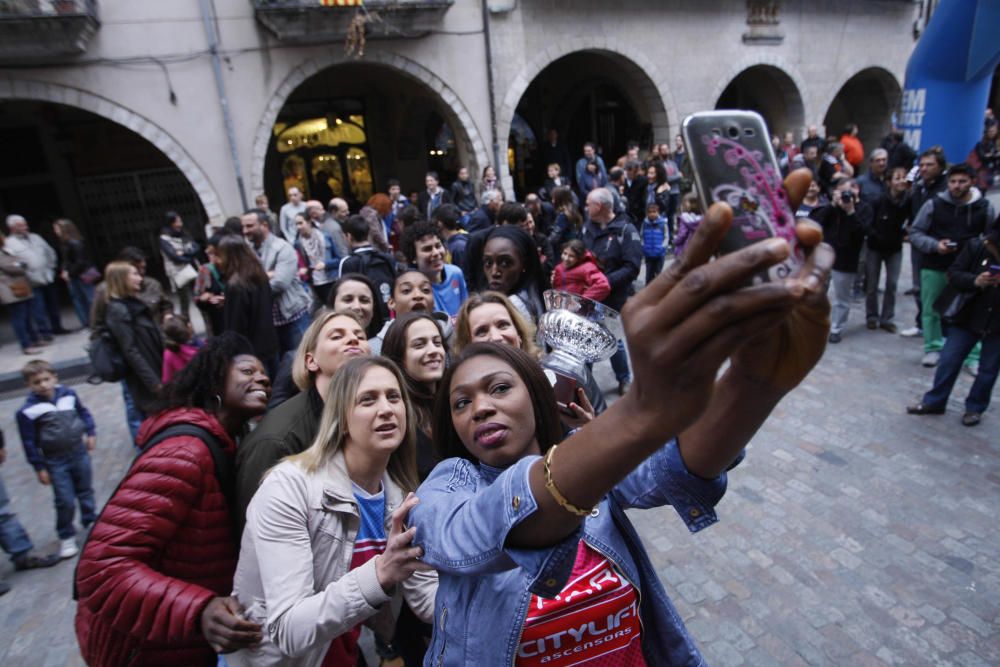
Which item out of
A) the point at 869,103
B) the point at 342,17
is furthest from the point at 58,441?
the point at 869,103

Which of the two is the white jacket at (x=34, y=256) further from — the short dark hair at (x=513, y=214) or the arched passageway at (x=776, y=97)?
the arched passageway at (x=776, y=97)

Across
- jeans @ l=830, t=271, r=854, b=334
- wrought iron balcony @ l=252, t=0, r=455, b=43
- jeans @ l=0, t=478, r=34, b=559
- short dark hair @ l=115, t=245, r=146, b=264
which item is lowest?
jeans @ l=0, t=478, r=34, b=559

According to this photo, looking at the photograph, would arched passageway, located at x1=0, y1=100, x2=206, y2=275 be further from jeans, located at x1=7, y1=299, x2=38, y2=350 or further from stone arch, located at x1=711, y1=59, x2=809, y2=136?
stone arch, located at x1=711, y1=59, x2=809, y2=136

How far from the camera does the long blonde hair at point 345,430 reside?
2033 mm

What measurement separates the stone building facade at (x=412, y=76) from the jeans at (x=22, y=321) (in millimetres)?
3132

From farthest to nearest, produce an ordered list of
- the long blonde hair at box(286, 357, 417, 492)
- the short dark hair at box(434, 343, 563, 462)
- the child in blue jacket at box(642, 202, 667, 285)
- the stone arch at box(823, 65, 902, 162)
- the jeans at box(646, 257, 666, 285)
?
the stone arch at box(823, 65, 902, 162), the jeans at box(646, 257, 666, 285), the child in blue jacket at box(642, 202, 667, 285), the long blonde hair at box(286, 357, 417, 492), the short dark hair at box(434, 343, 563, 462)

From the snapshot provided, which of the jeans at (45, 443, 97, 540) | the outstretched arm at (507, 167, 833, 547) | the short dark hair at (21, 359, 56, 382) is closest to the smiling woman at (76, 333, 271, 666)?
the outstretched arm at (507, 167, 833, 547)

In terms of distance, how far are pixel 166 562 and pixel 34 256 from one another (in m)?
9.37

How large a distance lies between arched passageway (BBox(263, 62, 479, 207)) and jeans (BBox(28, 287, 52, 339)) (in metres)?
6.38

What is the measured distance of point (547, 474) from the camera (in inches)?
36.8

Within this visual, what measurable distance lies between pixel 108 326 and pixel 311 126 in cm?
1124

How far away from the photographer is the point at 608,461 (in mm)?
875

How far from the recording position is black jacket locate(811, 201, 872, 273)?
669 cm

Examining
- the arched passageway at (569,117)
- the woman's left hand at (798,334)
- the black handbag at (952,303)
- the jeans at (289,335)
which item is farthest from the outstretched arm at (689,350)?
the arched passageway at (569,117)
